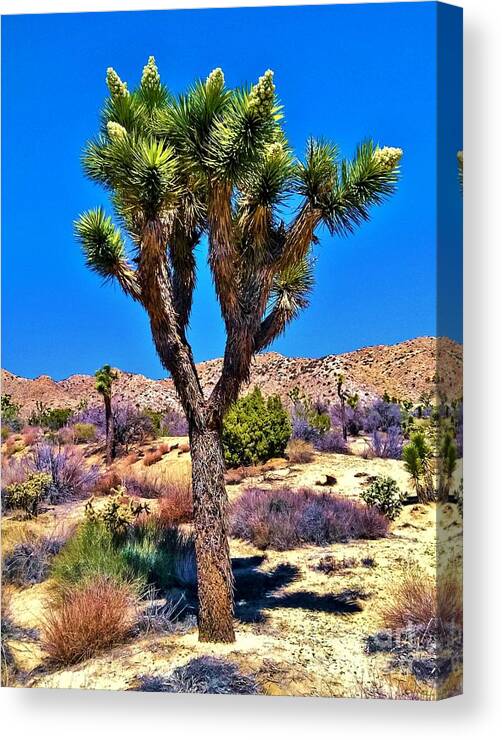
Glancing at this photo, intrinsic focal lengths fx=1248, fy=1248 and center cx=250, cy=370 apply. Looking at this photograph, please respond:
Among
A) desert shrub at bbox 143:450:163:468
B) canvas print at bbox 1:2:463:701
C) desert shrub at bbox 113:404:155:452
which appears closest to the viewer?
canvas print at bbox 1:2:463:701

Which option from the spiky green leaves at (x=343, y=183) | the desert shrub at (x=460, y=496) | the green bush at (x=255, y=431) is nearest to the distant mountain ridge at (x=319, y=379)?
the green bush at (x=255, y=431)

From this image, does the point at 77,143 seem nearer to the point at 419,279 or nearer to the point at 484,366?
the point at 419,279

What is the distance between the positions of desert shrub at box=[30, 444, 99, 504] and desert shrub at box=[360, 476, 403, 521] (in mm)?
2759

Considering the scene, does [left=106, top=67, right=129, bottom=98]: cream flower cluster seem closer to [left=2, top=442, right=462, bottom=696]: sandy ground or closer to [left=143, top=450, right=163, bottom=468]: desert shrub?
[left=2, top=442, right=462, bottom=696]: sandy ground

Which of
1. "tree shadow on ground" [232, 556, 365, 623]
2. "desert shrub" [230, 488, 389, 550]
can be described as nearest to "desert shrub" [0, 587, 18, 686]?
"tree shadow on ground" [232, 556, 365, 623]

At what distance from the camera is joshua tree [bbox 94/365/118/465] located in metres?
13.1

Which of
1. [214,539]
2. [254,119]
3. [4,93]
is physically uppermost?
[4,93]

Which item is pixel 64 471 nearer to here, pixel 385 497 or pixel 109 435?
pixel 109 435

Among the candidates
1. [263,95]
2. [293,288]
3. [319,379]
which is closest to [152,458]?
[319,379]

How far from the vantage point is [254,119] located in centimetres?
854

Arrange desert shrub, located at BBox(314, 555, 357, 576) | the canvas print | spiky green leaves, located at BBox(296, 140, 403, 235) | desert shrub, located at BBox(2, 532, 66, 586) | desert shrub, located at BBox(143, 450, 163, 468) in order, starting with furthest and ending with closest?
1. desert shrub, located at BBox(143, 450, 163, 468)
2. desert shrub, located at BBox(314, 555, 357, 576)
3. desert shrub, located at BBox(2, 532, 66, 586)
4. spiky green leaves, located at BBox(296, 140, 403, 235)
5. the canvas print

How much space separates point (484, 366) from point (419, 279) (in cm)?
121

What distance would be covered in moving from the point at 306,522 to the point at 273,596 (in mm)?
1473

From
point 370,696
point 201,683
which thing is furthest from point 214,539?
point 370,696
